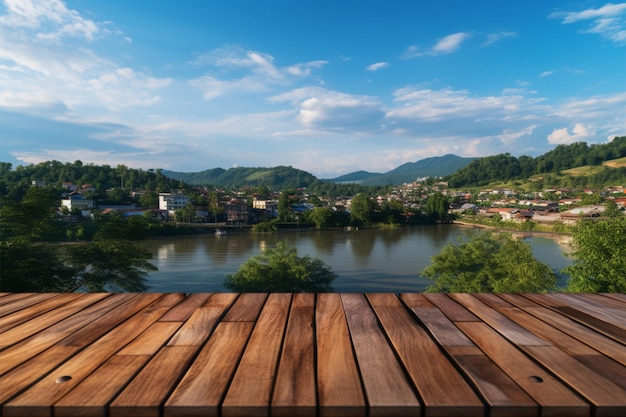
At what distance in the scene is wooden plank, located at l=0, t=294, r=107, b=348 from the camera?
780mm

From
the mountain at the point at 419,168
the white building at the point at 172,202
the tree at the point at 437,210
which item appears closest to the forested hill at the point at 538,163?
the tree at the point at 437,210

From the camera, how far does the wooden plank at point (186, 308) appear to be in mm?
904

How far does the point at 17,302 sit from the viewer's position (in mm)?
1068

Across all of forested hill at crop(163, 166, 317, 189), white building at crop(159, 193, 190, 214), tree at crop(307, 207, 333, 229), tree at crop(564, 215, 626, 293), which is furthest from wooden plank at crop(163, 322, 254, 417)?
forested hill at crop(163, 166, 317, 189)

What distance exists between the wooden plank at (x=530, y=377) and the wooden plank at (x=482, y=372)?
0.04 feet

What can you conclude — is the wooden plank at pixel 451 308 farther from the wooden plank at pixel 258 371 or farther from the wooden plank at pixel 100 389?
the wooden plank at pixel 100 389

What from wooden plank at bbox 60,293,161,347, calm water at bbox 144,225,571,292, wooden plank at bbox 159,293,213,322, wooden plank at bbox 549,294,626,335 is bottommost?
calm water at bbox 144,225,571,292

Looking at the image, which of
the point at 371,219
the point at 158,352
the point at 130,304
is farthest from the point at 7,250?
the point at 371,219

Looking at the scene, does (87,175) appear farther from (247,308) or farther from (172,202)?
(247,308)

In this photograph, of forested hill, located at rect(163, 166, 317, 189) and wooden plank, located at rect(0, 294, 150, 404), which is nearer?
wooden plank, located at rect(0, 294, 150, 404)

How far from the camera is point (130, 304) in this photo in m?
1.02

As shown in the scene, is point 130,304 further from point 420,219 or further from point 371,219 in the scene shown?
point 420,219

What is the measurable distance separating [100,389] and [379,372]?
1.38 feet

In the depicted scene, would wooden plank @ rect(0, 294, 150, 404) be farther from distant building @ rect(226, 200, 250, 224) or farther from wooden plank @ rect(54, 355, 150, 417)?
distant building @ rect(226, 200, 250, 224)
